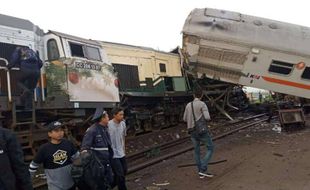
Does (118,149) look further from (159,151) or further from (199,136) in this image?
(159,151)

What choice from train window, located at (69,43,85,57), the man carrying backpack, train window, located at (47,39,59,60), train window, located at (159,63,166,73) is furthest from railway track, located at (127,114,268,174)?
train window, located at (159,63,166,73)

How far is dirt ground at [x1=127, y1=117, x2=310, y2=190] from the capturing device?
7402mm

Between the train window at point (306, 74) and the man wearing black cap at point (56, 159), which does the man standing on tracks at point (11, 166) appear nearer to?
the man wearing black cap at point (56, 159)

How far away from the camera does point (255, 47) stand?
14453 millimetres

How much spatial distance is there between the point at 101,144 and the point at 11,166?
2002 millimetres

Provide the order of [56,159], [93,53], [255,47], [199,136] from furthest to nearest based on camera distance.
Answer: [255,47] < [93,53] < [199,136] < [56,159]

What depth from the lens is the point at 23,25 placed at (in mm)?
10094

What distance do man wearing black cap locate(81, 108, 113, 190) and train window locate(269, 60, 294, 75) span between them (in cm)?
978

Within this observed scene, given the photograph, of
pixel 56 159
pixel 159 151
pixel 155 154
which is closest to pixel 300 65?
pixel 159 151

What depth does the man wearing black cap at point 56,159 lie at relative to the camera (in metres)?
4.87

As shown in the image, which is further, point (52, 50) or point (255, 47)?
point (255, 47)

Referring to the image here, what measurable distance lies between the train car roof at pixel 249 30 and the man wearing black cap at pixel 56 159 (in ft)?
34.7

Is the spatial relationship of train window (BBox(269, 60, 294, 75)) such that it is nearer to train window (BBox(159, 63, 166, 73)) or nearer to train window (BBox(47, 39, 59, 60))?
train window (BBox(159, 63, 166, 73))

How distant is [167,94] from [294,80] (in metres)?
5.25
